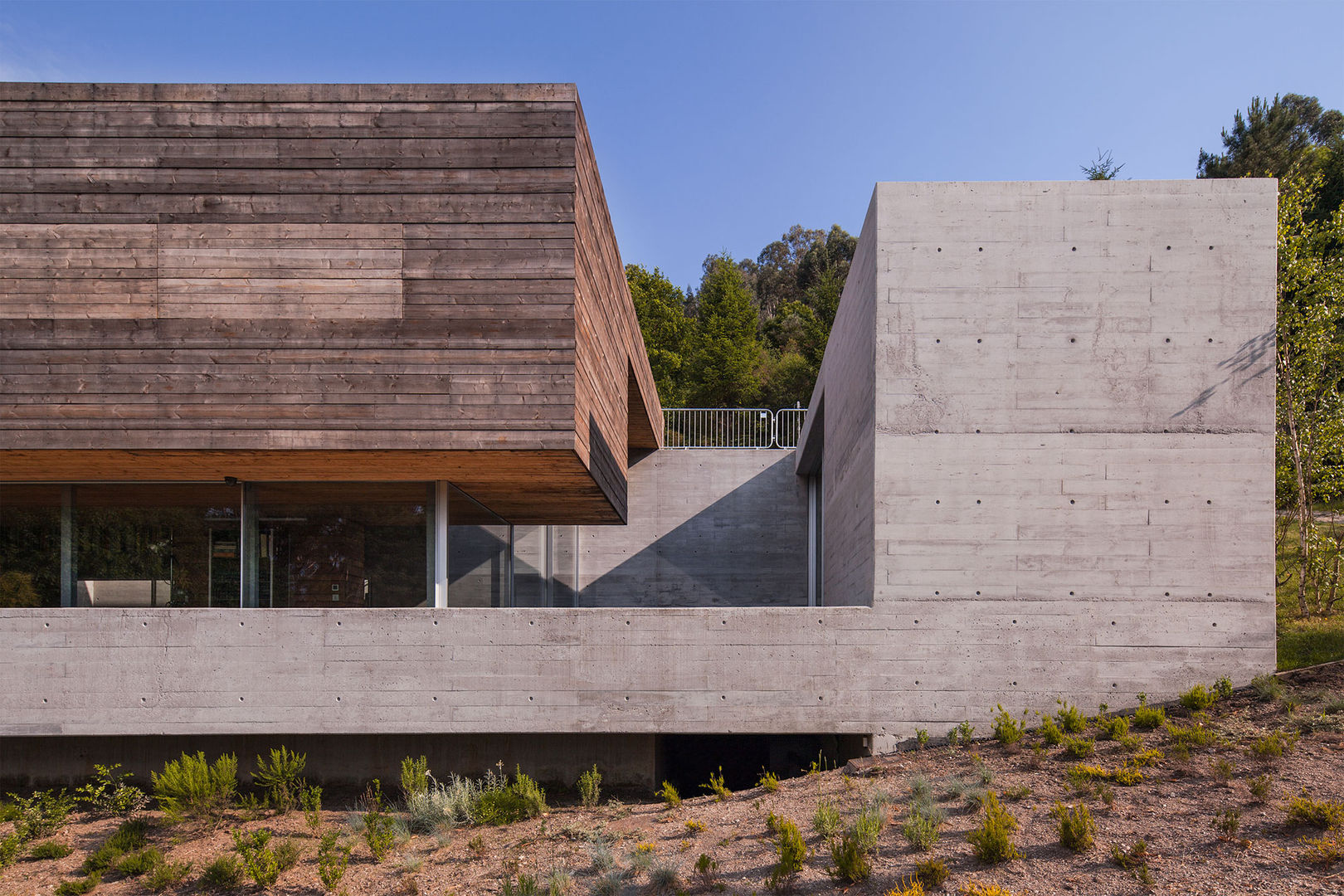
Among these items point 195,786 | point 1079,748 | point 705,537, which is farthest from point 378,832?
point 705,537

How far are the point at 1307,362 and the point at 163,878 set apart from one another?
48.7 ft

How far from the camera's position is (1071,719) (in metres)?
7.09

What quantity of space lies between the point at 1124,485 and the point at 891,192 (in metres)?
3.83

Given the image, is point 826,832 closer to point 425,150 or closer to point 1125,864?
point 1125,864

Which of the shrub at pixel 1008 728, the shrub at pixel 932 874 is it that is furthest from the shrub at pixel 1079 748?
the shrub at pixel 932 874

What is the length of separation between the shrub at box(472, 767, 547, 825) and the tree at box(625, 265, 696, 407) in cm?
2340

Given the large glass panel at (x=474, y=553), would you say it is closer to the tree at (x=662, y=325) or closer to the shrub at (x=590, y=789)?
the shrub at (x=590, y=789)

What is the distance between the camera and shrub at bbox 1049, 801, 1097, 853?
212 inches

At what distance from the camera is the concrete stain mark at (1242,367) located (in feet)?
25.0

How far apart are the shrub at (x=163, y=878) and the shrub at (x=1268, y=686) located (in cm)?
986

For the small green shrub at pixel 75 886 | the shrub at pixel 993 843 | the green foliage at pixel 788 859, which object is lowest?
the small green shrub at pixel 75 886

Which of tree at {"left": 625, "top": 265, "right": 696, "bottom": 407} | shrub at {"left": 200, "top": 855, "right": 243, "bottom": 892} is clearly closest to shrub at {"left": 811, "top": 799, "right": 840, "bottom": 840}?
shrub at {"left": 200, "top": 855, "right": 243, "bottom": 892}

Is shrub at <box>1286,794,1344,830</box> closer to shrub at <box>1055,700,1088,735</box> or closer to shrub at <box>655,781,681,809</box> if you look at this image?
shrub at <box>1055,700,1088,735</box>

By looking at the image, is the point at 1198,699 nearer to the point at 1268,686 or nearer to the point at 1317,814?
the point at 1268,686
